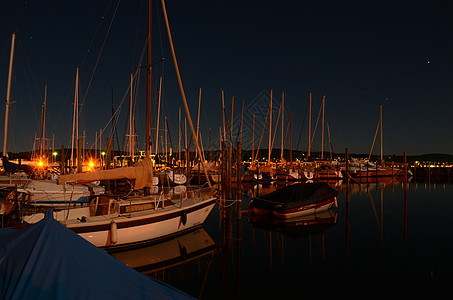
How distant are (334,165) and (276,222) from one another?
50729 mm

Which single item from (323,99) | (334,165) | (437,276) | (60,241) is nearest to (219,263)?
(437,276)

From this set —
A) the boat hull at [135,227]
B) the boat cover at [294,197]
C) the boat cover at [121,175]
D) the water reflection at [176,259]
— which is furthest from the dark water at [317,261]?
the boat cover at [121,175]

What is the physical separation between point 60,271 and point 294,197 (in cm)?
1621

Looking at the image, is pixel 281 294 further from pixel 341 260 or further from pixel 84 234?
pixel 84 234

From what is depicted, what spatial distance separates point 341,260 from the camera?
11836 millimetres

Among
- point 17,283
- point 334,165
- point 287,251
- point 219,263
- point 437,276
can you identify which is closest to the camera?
point 17,283

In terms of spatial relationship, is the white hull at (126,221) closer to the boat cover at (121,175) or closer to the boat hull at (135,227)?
the boat hull at (135,227)

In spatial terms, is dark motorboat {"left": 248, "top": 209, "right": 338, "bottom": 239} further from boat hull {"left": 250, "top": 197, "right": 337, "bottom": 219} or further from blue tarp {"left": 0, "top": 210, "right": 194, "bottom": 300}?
blue tarp {"left": 0, "top": 210, "right": 194, "bottom": 300}

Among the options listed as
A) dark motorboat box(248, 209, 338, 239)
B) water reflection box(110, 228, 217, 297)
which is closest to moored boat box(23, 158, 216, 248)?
water reflection box(110, 228, 217, 297)

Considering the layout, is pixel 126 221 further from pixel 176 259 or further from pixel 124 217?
pixel 176 259

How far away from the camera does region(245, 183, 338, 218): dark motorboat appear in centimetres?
1812

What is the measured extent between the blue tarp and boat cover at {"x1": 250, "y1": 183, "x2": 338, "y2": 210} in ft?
47.8

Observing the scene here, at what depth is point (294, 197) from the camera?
60.8ft

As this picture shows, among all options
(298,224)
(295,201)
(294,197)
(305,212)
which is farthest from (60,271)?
(305,212)
